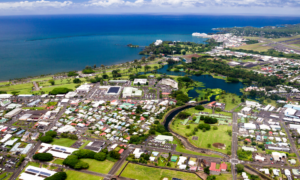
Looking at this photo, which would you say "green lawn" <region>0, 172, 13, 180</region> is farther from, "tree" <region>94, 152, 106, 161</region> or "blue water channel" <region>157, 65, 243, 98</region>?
"blue water channel" <region>157, 65, 243, 98</region>

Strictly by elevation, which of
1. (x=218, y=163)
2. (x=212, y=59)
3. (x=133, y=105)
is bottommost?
(x=218, y=163)

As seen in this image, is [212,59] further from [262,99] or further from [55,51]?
[55,51]

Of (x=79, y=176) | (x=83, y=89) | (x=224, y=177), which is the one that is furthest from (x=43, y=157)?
(x=83, y=89)

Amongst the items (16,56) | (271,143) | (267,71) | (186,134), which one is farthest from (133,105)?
(16,56)

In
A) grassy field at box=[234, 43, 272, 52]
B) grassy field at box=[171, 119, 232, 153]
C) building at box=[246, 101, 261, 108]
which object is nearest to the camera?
grassy field at box=[171, 119, 232, 153]

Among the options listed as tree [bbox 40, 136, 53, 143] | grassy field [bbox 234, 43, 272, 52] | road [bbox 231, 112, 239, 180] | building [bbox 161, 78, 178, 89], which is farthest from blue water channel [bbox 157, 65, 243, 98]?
grassy field [bbox 234, 43, 272, 52]

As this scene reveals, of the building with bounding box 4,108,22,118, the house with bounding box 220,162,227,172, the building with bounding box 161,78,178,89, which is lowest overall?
the house with bounding box 220,162,227,172
